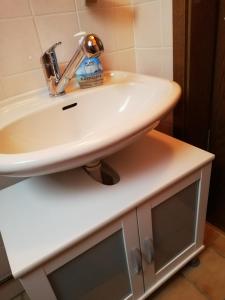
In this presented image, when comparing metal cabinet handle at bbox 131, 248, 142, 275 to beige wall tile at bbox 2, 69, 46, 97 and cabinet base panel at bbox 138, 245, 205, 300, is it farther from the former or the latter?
beige wall tile at bbox 2, 69, 46, 97

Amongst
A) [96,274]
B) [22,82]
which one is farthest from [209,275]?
[22,82]

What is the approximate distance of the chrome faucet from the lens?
23.4 inches

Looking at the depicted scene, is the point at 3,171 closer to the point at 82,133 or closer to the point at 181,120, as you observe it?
the point at 82,133

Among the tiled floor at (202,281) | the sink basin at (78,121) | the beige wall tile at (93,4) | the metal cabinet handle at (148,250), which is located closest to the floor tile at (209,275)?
the tiled floor at (202,281)

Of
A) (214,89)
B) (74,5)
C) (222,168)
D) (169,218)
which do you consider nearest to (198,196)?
(169,218)

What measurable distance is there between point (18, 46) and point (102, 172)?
48 cm

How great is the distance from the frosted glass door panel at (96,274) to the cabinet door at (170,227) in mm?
80

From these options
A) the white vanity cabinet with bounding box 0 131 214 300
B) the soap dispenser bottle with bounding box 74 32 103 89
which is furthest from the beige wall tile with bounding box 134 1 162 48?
the white vanity cabinet with bounding box 0 131 214 300

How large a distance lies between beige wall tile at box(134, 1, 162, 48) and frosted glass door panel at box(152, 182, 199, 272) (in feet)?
1.80

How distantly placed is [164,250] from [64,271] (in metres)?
0.38

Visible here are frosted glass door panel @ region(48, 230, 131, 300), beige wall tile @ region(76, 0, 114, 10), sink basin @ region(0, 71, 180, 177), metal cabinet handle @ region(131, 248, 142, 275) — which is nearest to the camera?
sink basin @ region(0, 71, 180, 177)

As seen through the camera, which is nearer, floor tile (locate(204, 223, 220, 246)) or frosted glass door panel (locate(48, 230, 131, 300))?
frosted glass door panel (locate(48, 230, 131, 300))

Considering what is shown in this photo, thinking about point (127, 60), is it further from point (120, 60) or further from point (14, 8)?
point (14, 8)

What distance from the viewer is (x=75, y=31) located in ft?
2.53
